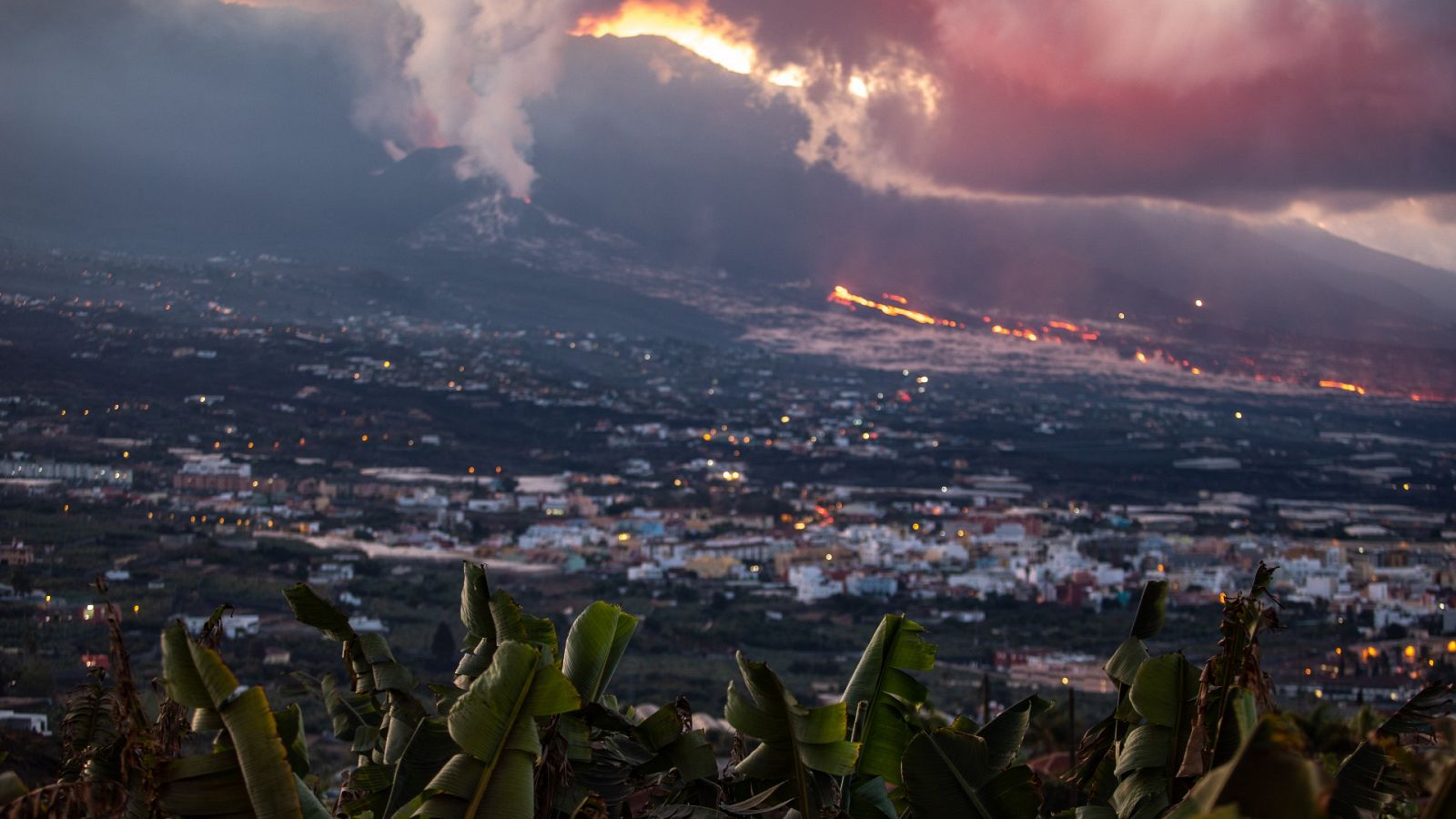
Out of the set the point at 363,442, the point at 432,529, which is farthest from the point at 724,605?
the point at 363,442

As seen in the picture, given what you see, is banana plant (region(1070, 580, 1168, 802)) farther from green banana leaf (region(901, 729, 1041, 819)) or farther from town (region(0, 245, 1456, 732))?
town (region(0, 245, 1456, 732))

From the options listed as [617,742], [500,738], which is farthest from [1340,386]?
[500,738]

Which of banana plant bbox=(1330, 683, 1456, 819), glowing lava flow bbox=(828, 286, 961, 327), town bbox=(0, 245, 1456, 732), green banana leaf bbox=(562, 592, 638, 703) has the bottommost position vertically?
town bbox=(0, 245, 1456, 732)

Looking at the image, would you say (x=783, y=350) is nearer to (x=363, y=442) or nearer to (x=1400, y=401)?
(x=1400, y=401)

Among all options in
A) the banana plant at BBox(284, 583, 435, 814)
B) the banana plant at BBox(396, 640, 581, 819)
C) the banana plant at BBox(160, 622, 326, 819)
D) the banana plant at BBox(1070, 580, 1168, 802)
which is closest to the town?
the banana plant at BBox(1070, 580, 1168, 802)

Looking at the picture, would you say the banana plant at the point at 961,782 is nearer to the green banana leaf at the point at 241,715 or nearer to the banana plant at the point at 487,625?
the banana plant at the point at 487,625

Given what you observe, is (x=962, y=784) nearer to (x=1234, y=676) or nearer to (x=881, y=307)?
(x=1234, y=676)

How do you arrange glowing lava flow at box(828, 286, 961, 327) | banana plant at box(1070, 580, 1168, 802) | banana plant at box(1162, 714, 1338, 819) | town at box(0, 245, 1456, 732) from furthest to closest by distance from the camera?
1. glowing lava flow at box(828, 286, 961, 327)
2. town at box(0, 245, 1456, 732)
3. banana plant at box(1070, 580, 1168, 802)
4. banana plant at box(1162, 714, 1338, 819)
